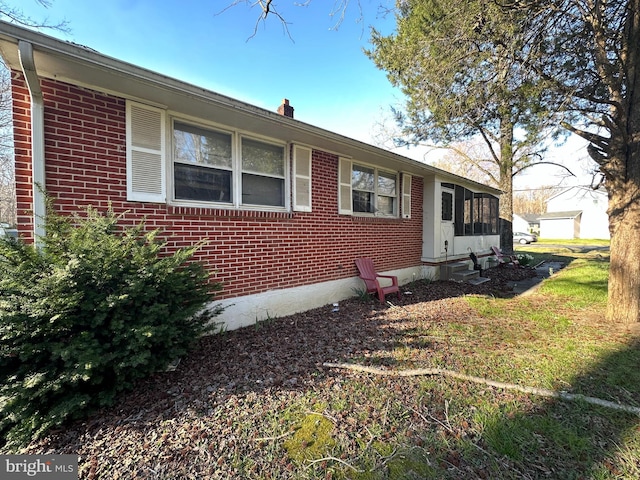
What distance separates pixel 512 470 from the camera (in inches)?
71.8

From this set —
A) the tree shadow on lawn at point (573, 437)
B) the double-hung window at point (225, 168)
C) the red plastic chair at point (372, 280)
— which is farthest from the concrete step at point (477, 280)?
the double-hung window at point (225, 168)

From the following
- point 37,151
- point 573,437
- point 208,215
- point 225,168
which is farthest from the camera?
point 225,168

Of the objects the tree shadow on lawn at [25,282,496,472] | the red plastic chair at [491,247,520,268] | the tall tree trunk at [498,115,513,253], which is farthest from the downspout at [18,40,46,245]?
the tall tree trunk at [498,115,513,253]

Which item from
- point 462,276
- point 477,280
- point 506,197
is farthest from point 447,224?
point 506,197

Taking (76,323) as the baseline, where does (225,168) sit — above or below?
above

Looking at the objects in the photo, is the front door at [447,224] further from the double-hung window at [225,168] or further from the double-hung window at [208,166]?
the double-hung window at [225,168]

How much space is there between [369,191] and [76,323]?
5882 mm

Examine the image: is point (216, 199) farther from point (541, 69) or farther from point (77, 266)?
point (541, 69)

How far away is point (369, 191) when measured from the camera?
273 inches

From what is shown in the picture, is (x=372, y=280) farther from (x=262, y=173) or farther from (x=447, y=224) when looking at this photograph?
(x=447, y=224)

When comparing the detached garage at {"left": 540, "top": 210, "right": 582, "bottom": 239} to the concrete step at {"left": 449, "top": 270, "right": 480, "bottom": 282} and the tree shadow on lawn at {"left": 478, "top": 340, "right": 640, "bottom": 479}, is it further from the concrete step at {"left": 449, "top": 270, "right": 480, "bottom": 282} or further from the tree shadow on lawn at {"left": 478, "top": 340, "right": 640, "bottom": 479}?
the tree shadow on lawn at {"left": 478, "top": 340, "right": 640, "bottom": 479}

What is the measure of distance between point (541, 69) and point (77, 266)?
754cm

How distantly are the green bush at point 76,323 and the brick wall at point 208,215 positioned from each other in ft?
2.34

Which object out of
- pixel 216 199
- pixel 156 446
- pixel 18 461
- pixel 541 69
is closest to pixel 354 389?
pixel 156 446
